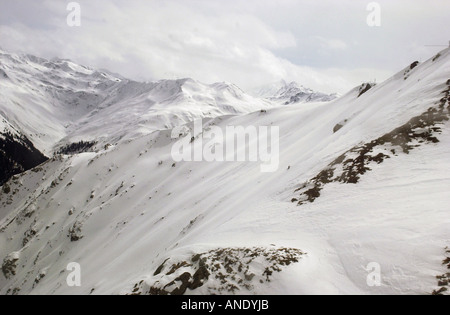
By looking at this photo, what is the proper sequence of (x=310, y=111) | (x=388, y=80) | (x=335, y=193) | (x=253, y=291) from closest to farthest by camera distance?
1. (x=253, y=291)
2. (x=335, y=193)
3. (x=388, y=80)
4. (x=310, y=111)

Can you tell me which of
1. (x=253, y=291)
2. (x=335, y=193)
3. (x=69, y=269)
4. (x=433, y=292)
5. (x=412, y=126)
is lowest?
(x=69, y=269)

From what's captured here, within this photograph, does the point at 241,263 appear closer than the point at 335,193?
Yes

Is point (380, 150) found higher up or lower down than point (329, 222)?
higher up

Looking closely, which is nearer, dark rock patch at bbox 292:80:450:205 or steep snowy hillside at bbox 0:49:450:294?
steep snowy hillside at bbox 0:49:450:294

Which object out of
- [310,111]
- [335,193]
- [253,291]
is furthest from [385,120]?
[310,111]

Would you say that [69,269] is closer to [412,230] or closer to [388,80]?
A: [412,230]

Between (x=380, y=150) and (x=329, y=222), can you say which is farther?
(x=380, y=150)

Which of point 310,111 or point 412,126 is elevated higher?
point 310,111

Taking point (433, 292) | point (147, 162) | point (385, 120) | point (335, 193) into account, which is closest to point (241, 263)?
point (433, 292)

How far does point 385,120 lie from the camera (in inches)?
894

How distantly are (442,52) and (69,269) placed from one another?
6514 cm

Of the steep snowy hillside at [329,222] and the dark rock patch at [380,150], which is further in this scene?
the dark rock patch at [380,150]

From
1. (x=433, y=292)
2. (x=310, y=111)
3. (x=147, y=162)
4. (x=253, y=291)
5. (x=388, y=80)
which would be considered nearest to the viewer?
(x=433, y=292)

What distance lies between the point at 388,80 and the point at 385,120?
65.1ft
